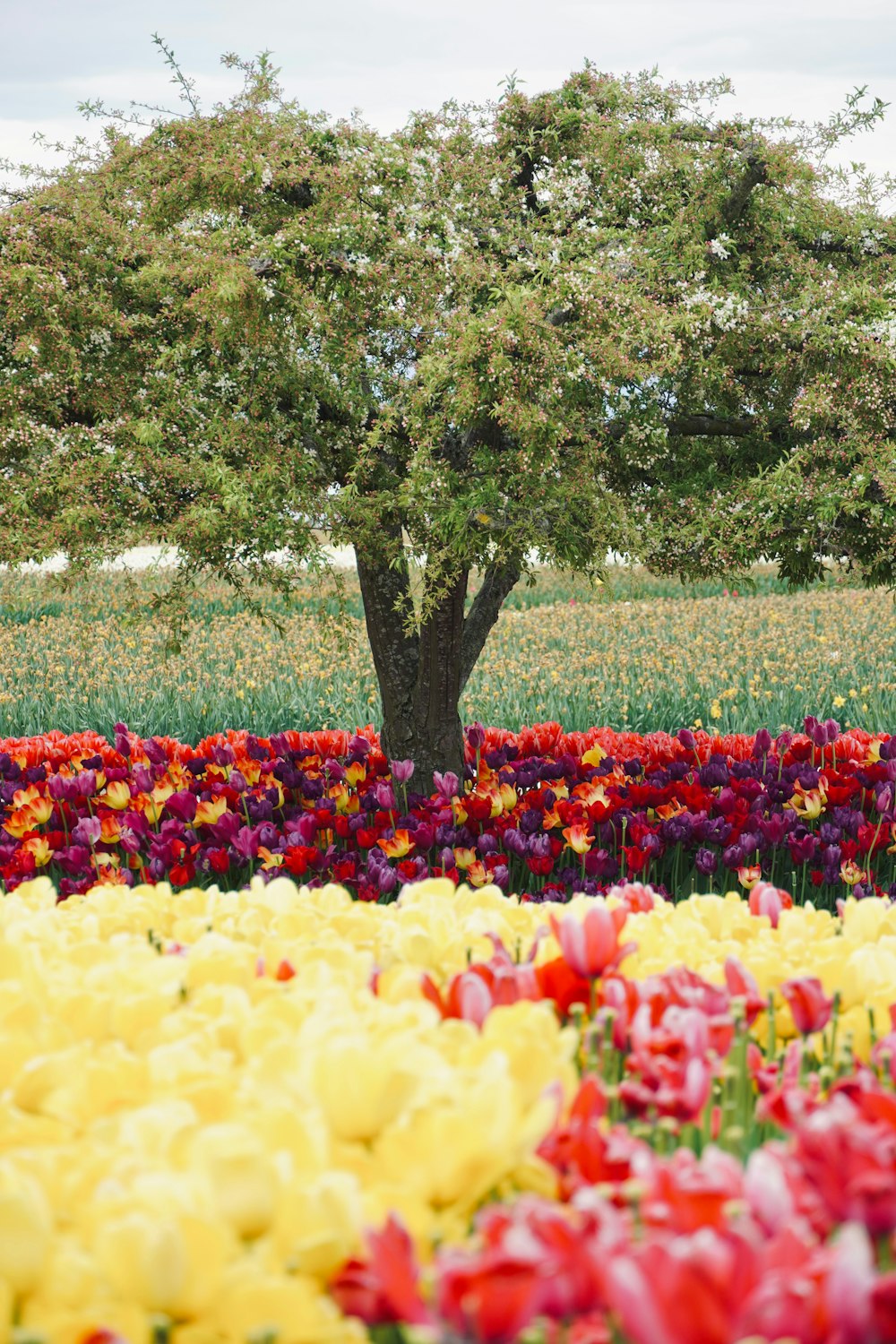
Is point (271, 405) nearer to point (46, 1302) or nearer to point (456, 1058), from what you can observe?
point (456, 1058)

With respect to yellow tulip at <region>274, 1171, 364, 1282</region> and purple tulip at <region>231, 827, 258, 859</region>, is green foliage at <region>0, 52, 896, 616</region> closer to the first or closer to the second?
purple tulip at <region>231, 827, 258, 859</region>

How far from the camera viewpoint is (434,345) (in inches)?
187

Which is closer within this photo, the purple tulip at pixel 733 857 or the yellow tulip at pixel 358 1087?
the yellow tulip at pixel 358 1087

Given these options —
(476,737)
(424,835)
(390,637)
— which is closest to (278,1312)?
(424,835)

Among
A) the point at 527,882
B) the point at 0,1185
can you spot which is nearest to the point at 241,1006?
the point at 0,1185

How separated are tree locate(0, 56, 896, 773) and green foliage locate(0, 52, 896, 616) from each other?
0.05ft

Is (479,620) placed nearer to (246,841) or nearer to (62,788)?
(246,841)

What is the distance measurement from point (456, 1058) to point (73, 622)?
41.2 ft

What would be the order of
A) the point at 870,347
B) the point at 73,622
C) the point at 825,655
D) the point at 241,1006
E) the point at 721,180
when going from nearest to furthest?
the point at 241,1006
the point at 870,347
the point at 721,180
the point at 825,655
the point at 73,622

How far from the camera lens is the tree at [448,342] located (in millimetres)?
4691

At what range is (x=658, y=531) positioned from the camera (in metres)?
5.23

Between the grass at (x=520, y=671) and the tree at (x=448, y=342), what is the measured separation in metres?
0.56

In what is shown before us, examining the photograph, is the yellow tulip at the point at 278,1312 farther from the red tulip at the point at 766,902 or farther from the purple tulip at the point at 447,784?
the purple tulip at the point at 447,784

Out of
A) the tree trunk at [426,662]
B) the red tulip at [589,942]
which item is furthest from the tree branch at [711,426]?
the red tulip at [589,942]
